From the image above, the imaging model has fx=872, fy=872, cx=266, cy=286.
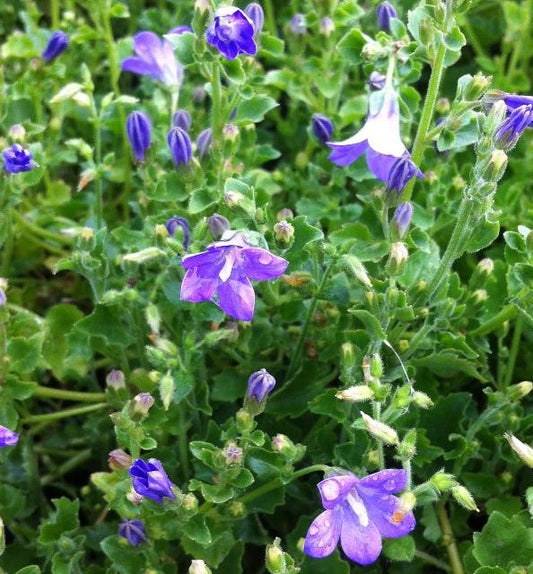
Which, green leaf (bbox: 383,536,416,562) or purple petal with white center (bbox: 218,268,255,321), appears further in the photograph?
green leaf (bbox: 383,536,416,562)

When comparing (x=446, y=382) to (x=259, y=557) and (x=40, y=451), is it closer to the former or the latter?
(x=259, y=557)

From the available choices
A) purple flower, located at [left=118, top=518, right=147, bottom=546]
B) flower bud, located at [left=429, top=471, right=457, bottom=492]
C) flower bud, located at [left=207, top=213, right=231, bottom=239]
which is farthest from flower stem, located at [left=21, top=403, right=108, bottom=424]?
flower bud, located at [left=429, top=471, right=457, bottom=492]

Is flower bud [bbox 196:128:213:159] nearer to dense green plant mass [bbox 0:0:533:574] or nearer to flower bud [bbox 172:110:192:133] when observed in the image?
dense green plant mass [bbox 0:0:533:574]

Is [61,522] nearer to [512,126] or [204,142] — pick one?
[204,142]

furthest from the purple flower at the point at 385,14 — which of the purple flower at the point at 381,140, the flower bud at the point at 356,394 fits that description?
the flower bud at the point at 356,394

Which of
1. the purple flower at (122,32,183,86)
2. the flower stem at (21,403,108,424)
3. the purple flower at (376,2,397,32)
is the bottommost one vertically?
the flower stem at (21,403,108,424)

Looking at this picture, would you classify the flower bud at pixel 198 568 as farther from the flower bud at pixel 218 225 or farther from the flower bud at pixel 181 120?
the flower bud at pixel 181 120
